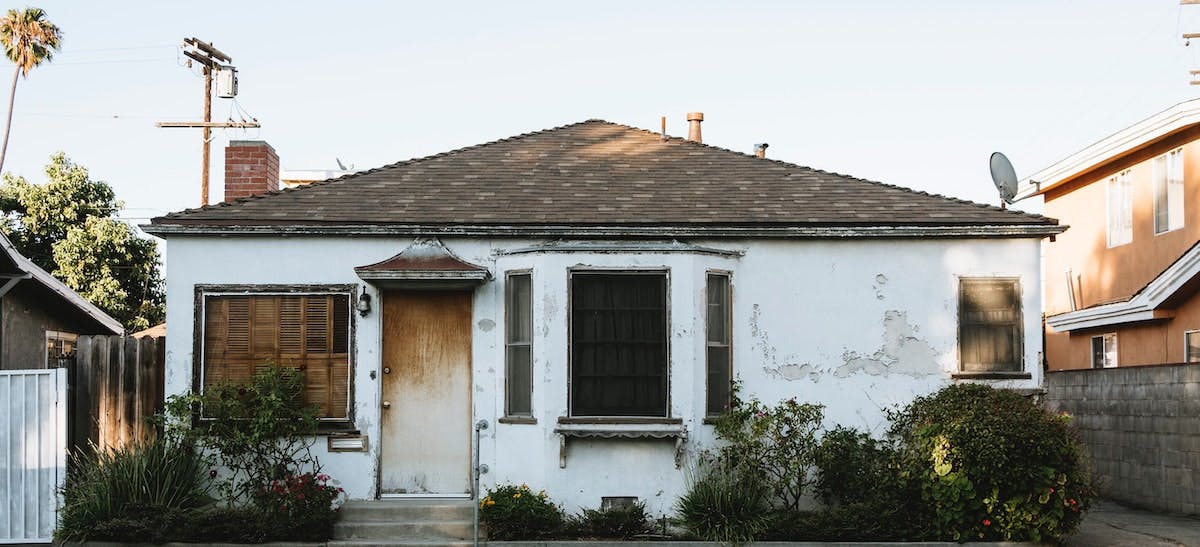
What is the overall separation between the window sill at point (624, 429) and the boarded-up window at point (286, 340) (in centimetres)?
244

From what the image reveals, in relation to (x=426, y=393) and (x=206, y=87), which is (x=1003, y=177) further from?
(x=206, y=87)

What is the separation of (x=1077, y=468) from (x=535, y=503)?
5.17m

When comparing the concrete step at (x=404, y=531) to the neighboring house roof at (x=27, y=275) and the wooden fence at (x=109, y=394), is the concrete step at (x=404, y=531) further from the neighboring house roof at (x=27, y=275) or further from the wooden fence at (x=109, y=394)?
the neighboring house roof at (x=27, y=275)

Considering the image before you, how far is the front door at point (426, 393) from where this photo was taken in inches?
483

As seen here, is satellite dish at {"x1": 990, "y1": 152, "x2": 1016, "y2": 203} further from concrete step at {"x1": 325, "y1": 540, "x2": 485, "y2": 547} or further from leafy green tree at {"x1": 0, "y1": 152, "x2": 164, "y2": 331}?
leafy green tree at {"x1": 0, "y1": 152, "x2": 164, "y2": 331}

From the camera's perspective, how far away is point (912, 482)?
1105 centimetres

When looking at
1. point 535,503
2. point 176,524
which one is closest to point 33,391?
point 176,524

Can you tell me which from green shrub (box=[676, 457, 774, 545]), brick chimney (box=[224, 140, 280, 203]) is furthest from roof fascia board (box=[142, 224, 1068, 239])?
green shrub (box=[676, 457, 774, 545])

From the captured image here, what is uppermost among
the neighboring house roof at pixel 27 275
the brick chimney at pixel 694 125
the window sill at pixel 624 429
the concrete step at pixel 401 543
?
the brick chimney at pixel 694 125

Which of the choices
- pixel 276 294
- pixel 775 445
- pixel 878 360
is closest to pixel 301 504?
pixel 276 294

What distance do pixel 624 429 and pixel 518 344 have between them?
1.48 meters

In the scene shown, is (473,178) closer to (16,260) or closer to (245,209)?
(245,209)

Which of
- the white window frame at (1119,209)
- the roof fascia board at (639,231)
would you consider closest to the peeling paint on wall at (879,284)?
the roof fascia board at (639,231)

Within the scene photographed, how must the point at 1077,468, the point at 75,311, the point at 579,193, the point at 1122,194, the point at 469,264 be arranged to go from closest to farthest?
1. the point at 1077,468
2. the point at 469,264
3. the point at 579,193
4. the point at 75,311
5. the point at 1122,194
